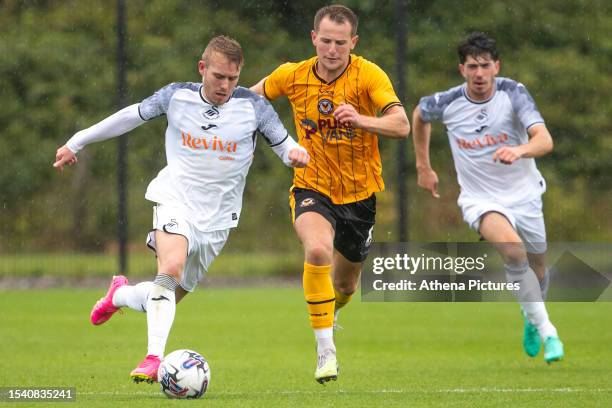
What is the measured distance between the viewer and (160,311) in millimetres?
6527

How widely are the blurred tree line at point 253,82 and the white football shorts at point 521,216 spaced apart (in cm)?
563

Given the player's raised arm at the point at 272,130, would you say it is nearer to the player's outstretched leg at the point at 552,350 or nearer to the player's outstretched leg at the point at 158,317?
the player's outstretched leg at the point at 158,317

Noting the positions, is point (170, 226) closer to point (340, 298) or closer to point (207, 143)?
point (207, 143)

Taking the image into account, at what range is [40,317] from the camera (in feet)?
39.3

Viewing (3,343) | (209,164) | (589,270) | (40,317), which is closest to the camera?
(209,164)

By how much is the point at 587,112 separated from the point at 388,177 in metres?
2.66

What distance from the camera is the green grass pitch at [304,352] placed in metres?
6.61

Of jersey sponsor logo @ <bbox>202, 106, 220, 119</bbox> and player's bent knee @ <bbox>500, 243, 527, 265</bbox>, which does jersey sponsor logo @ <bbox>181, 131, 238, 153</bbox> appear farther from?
player's bent knee @ <bbox>500, 243, 527, 265</bbox>

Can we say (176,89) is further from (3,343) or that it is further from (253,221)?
(253,221)

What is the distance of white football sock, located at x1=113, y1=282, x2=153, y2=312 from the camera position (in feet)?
22.4

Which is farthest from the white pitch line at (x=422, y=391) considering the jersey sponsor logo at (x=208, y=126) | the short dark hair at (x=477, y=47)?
the short dark hair at (x=477, y=47)

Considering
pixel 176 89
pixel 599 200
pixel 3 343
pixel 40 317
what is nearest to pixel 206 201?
pixel 176 89

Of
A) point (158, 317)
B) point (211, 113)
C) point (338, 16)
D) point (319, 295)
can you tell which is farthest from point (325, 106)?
point (158, 317)

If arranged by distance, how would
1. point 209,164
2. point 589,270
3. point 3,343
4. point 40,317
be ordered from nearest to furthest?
point 209,164
point 3,343
point 40,317
point 589,270
